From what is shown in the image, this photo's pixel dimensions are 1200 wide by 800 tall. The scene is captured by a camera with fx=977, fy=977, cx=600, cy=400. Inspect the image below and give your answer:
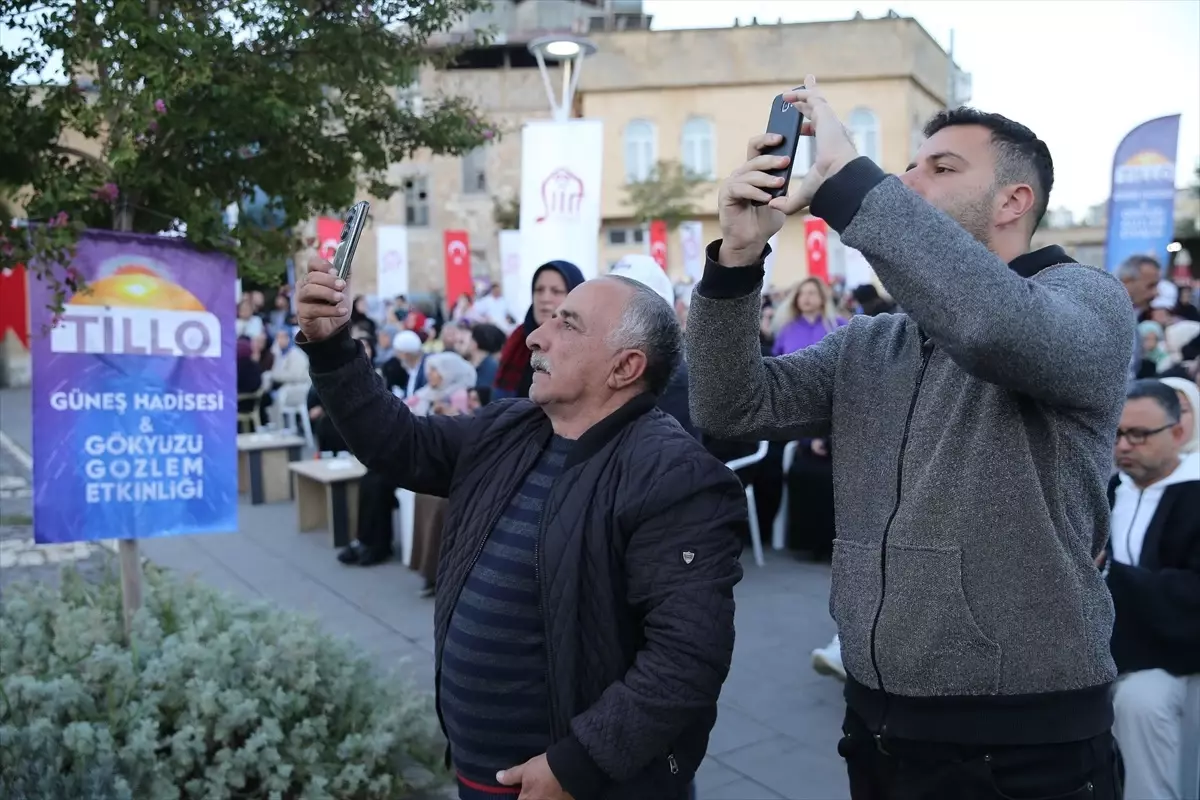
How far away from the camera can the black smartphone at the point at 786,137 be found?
4.60 ft

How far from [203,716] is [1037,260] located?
2.71 meters

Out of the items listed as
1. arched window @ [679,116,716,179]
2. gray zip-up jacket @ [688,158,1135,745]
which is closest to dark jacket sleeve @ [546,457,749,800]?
gray zip-up jacket @ [688,158,1135,745]

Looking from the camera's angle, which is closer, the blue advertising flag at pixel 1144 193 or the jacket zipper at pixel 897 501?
the jacket zipper at pixel 897 501

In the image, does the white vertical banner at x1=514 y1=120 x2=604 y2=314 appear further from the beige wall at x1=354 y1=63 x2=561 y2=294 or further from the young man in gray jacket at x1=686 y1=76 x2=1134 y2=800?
the beige wall at x1=354 y1=63 x2=561 y2=294

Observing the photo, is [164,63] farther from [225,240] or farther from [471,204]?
[471,204]

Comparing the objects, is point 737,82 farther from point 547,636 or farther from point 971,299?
point 971,299

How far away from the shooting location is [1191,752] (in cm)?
289

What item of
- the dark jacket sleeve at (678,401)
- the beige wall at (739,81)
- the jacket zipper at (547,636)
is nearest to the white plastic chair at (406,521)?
the dark jacket sleeve at (678,401)

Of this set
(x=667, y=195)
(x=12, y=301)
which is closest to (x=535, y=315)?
(x=12, y=301)

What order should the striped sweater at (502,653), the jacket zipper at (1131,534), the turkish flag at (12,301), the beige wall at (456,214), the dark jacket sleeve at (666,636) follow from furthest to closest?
the beige wall at (456,214) → the turkish flag at (12,301) → the jacket zipper at (1131,534) → the striped sweater at (502,653) → the dark jacket sleeve at (666,636)

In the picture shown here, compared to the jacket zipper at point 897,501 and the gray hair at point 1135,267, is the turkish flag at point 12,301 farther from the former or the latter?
the gray hair at point 1135,267

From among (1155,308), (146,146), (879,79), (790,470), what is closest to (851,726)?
(146,146)

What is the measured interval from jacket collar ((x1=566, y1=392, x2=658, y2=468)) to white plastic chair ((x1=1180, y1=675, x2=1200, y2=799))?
6.85 feet

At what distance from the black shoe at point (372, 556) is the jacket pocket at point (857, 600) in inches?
221
